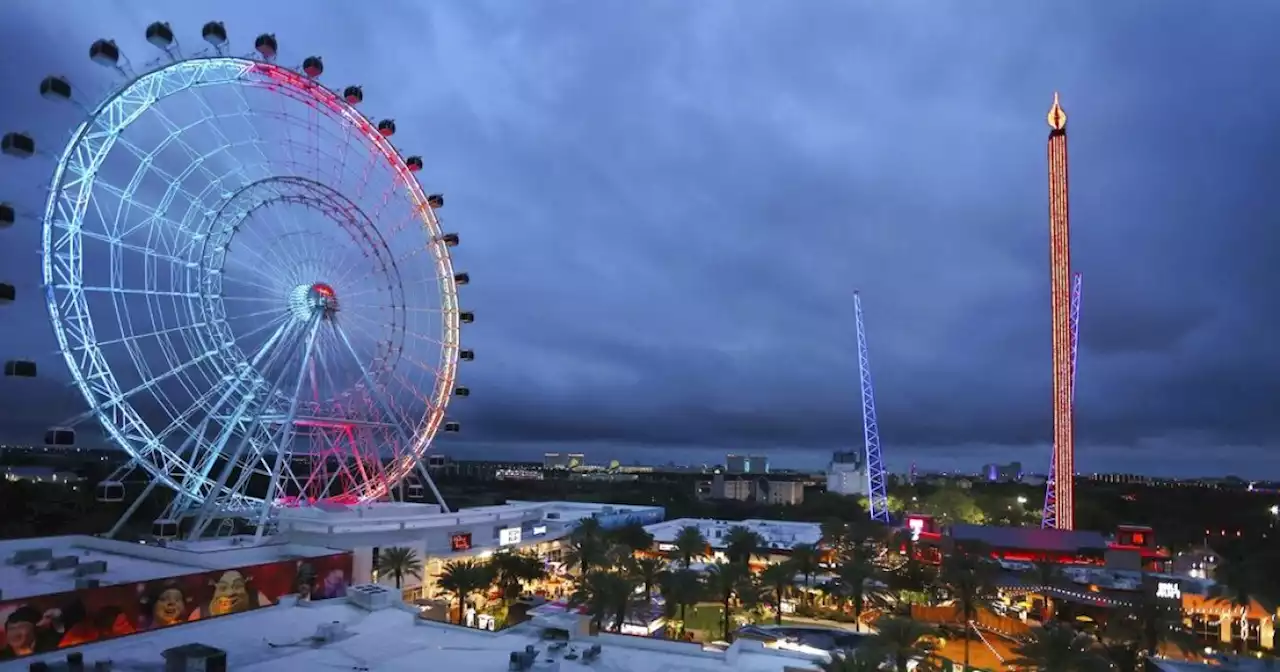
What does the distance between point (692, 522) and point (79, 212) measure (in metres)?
63.1

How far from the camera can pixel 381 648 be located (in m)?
26.7

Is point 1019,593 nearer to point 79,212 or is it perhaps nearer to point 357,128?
point 357,128

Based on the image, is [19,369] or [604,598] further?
[604,598]

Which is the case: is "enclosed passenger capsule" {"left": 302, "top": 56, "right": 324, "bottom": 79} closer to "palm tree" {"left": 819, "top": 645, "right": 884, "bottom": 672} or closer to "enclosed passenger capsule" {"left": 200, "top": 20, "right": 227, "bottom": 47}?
"enclosed passenger capsule" {"left": 200, "top": 20, "right": 227, "bottom": 47}

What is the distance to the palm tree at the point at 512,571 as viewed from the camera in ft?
168

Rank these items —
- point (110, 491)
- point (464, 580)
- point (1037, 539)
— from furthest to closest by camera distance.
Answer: point (1037, 539) → point (464, 580) → point (110, 491)

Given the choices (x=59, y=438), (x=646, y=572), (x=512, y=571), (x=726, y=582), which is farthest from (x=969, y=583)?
(x=59, y=438)

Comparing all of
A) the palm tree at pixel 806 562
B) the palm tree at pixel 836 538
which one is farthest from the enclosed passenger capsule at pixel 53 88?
the palm tree at pixel 836 538

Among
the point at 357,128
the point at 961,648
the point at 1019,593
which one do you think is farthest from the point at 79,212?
the point at 1019,593

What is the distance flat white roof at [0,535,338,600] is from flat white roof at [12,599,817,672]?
680cm

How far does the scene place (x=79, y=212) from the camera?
35031 mm

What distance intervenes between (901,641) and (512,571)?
2758cm

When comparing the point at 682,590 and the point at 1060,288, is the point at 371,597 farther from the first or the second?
the point at 1060,288

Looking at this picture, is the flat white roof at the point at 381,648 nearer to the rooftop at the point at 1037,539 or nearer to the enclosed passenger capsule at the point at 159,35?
the enclosed passenger capsule at the point at 159,35
